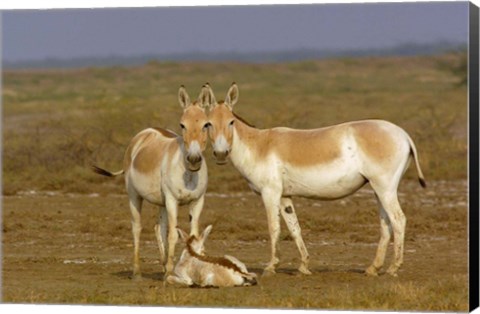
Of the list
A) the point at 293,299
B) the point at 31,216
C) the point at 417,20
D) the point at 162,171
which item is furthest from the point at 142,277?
the point at 417,20

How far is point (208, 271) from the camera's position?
13.5 metres

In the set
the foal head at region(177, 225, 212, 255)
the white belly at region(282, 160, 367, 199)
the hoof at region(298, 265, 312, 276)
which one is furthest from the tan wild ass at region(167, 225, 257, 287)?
the white belly at region(282, 160, 367, 199)

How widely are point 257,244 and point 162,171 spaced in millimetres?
4154

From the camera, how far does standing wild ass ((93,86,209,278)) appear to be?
13633 mm

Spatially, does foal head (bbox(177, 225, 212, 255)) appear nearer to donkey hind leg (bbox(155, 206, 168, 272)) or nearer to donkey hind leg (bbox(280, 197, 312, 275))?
donkey hind leg (bbox(155, 206, 168, 272))

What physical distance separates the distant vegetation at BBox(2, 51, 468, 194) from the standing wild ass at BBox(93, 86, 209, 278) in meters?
8.73

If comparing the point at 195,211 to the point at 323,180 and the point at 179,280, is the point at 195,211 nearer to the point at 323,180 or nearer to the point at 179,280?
the point at 179,280

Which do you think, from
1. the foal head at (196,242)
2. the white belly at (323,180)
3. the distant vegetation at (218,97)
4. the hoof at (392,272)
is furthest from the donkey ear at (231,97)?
the distant vegetation at (218,97)

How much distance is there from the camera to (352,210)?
2112cm

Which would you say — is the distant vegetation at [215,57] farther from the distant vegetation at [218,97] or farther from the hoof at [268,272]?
the hoof at [268,272]

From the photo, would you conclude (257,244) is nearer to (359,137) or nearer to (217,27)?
(359,137)

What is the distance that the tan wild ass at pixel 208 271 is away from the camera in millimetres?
13461

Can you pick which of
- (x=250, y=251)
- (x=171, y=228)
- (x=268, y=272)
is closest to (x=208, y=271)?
(x=171, y=228)

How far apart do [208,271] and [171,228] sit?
66 cm
